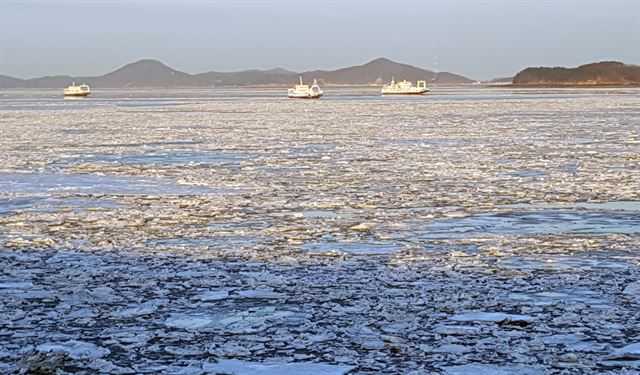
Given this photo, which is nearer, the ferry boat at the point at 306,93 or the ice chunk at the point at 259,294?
the ice chunk at the point at 259,294

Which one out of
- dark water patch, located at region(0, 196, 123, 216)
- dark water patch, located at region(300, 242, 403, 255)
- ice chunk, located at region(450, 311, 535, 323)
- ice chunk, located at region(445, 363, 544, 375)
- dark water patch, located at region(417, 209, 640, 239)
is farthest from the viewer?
dark water patch, located at region(0, 196, 123, 216)

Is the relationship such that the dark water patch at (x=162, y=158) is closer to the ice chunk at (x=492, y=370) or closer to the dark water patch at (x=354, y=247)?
the dark water patch at (x=354, y=247)

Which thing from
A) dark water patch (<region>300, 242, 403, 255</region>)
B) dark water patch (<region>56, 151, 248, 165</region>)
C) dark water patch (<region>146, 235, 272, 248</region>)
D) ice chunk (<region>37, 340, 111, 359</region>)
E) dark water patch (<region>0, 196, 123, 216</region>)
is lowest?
dark water patch (<region>56, 151, 248, 165</region>)

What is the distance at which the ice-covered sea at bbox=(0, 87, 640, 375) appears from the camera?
4.33 m

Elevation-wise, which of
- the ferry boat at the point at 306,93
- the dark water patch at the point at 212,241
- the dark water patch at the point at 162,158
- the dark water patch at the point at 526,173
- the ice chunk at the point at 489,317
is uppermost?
A: the ice chunk at the point at 489,317

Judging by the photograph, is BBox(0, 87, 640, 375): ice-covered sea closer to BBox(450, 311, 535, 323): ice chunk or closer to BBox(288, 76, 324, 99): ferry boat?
BBox(450, 311, 535, 323): ice chunk

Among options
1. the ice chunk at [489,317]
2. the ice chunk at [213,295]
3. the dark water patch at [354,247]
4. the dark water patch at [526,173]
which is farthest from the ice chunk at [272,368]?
the dark water patch at [526,173]

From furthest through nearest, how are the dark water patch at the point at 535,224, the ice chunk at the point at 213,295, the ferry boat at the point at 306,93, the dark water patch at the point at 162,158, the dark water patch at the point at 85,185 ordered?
the ferry boat at the point at 306,93
the dark water patch at the point at 162,158
the dark water patch at the point at 85,185
the dark water patch at the point at 535,224
the ice chunk at the point at 213,295

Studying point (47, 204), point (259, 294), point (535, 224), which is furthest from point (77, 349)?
point (47, 204)

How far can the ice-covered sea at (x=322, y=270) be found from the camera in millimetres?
4328

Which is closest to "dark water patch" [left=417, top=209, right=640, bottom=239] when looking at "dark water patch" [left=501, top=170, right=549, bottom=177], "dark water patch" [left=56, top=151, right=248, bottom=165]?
"dark water patch" [left=501, top=170, right=549, bottom=177]

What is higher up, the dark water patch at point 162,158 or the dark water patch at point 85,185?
the dark water patch at point 85,185

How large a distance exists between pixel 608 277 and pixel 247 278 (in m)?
2.59

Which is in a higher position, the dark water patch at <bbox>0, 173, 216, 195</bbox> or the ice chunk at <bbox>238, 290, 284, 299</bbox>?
the ice chunk at <bbox>238, 290, 284, 299</bbox>
